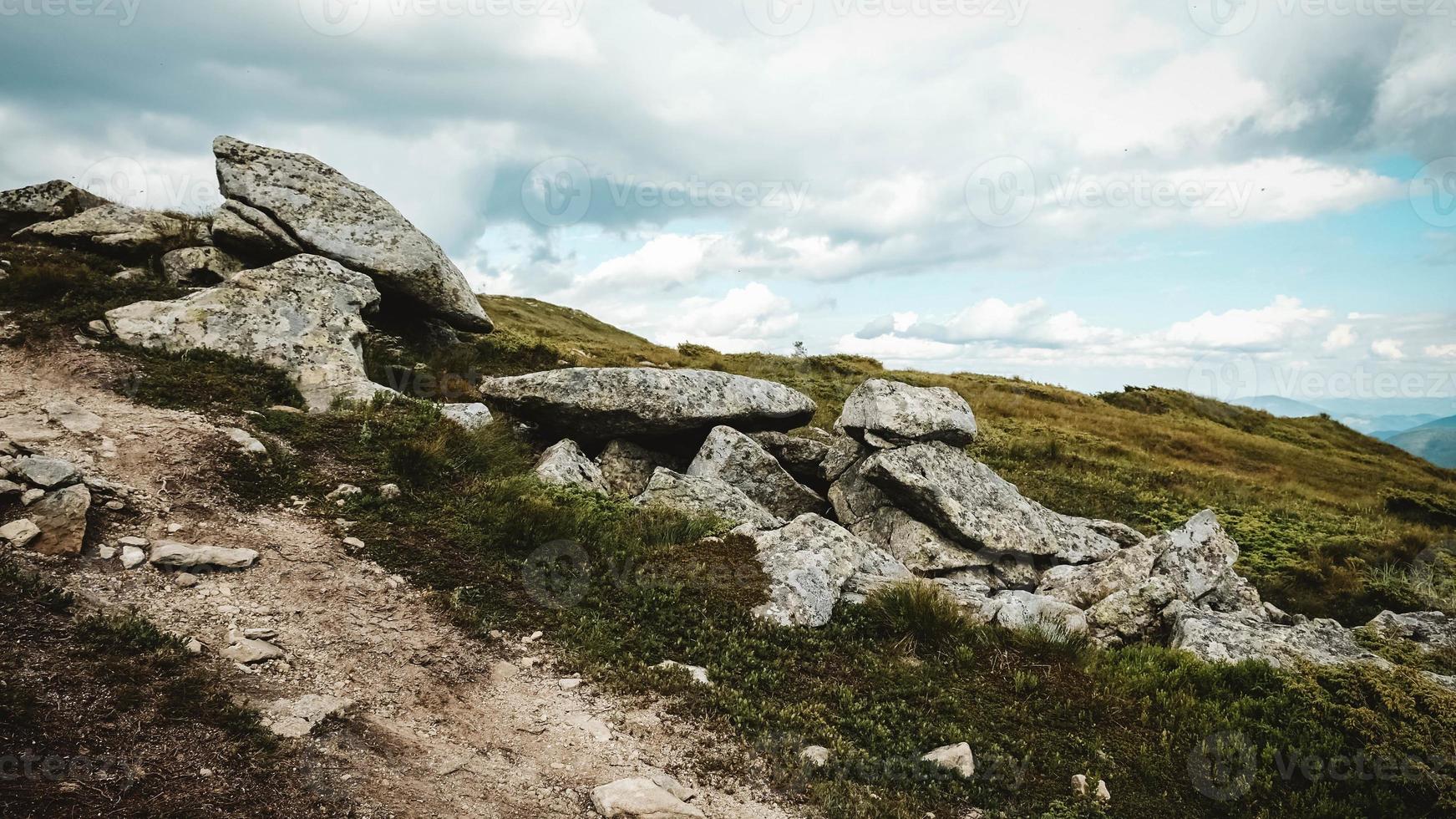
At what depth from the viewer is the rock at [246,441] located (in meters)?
10.9

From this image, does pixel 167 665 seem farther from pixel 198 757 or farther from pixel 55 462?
pixel 55 462

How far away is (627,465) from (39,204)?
Result: 17.7m

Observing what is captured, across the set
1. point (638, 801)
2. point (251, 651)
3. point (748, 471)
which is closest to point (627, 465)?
point (748, 471)

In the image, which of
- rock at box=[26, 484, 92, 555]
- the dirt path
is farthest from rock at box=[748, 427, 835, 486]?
rock at box=[26, 484, 92, 555]

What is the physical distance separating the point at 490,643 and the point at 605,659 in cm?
135

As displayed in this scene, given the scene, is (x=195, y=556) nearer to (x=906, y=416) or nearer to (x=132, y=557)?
(x=132, y=557)

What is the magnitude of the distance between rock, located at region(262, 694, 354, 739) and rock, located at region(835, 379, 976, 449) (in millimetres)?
12321

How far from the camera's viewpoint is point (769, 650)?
897cm

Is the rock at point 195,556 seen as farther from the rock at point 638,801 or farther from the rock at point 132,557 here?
the rock at point 638,801

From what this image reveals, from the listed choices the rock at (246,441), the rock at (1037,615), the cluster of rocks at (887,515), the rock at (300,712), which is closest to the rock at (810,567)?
the cluster of rocks at (887,515)

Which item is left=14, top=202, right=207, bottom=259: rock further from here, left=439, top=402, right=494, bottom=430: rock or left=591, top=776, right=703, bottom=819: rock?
left=591, top=776, right=703, bottom=819: rock

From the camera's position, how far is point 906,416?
16469 mm

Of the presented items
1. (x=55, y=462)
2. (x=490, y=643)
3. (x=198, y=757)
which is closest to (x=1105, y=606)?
(x=490, y=643)

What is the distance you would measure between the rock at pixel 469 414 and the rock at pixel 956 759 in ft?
33.9
